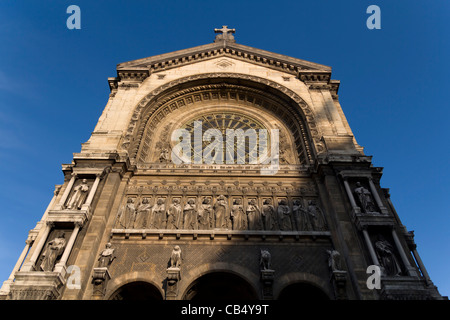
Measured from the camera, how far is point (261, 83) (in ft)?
67.1

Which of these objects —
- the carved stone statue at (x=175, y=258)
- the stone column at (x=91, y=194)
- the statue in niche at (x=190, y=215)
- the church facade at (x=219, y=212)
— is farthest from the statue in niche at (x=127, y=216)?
the carved stone statue at (x=175, y=258)

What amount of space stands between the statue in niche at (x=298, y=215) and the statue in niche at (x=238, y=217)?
206 cm

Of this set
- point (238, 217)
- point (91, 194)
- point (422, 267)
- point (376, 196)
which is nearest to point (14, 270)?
point (91, 194)

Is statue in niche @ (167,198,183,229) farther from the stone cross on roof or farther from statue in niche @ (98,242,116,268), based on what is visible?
the stone cross on roof

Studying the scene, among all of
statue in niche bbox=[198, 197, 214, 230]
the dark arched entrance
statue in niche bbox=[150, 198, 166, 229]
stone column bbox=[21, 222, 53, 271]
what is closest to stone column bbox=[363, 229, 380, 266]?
the dark arched entrance

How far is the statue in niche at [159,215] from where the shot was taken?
13468 millimetres

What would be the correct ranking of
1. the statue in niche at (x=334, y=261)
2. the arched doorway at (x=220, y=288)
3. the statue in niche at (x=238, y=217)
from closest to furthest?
the statue in niche at (x=334, y=261), the arched doorway at (x=220, y=288), the statue in niche at (x=238, y=217)

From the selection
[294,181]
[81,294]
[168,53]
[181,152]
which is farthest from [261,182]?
[168,53]

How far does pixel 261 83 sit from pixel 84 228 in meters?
13.0

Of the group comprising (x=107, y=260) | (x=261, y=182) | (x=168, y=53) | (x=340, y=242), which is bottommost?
(x=107, y=260)

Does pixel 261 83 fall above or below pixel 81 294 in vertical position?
above

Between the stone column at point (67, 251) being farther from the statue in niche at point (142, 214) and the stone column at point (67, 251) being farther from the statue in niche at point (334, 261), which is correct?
the statue in niche at point (334, 261)
